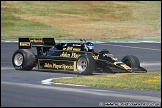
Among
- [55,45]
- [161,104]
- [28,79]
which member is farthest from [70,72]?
[161,104]

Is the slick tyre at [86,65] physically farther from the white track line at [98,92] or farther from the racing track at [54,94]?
the white track line at [98,92]

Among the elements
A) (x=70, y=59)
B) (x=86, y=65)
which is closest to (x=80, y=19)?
(x=70, y=59)

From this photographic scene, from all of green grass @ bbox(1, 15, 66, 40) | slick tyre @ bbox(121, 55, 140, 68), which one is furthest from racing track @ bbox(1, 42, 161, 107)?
green grass @ bbox(1, 15, 66, 40)

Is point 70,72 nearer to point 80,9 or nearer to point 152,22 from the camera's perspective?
point 152,22

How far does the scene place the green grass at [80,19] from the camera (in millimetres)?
50469

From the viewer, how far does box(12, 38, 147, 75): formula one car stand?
68.6 ft

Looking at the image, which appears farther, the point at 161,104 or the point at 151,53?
the point at 151,53

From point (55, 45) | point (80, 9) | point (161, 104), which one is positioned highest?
point (80, 9)

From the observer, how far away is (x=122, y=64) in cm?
2123

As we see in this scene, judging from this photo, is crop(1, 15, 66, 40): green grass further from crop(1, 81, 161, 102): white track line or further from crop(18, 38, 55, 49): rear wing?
crop(1, 81, 161, 102): white track line

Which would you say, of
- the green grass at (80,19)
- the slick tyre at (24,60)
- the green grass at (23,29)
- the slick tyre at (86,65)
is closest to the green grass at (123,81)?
the slick tyre at (86,65)

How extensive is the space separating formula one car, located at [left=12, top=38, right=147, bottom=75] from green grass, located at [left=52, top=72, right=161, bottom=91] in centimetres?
84

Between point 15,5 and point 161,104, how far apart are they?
56282 millimetres

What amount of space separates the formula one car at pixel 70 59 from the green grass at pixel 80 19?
21.0m
